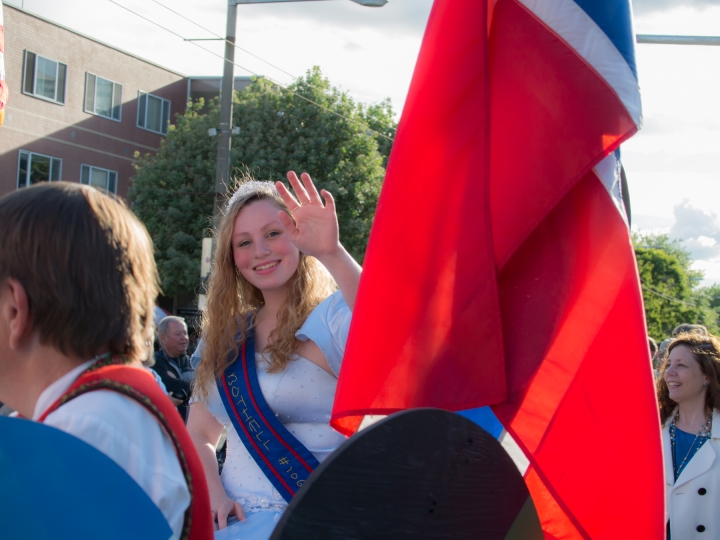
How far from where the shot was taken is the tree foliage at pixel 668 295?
43344 mm

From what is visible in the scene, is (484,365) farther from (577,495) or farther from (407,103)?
(407,103)

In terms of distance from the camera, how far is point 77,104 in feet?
83.1

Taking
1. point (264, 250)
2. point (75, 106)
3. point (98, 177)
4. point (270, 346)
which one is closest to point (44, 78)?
point (75, 106)

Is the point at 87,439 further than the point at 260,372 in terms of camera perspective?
No

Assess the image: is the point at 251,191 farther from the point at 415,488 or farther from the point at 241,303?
the point at 415,488

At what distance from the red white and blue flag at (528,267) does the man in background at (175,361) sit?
5429 mm

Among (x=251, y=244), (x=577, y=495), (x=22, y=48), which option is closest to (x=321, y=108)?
(x=22, y=48)

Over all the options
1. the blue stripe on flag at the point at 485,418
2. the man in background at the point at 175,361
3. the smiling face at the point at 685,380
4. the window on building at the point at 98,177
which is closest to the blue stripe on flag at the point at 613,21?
the blue stripe on flag at the point at 485,418

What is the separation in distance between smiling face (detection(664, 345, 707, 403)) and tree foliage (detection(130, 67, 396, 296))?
49.7 ft

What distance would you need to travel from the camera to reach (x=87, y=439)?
4.11 feet

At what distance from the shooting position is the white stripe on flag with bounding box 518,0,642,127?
2094 millimetres

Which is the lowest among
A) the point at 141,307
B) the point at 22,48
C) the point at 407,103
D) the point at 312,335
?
the point at 312,335

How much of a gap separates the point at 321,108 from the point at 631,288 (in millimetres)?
18557

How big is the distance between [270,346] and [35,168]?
77.7 ft
